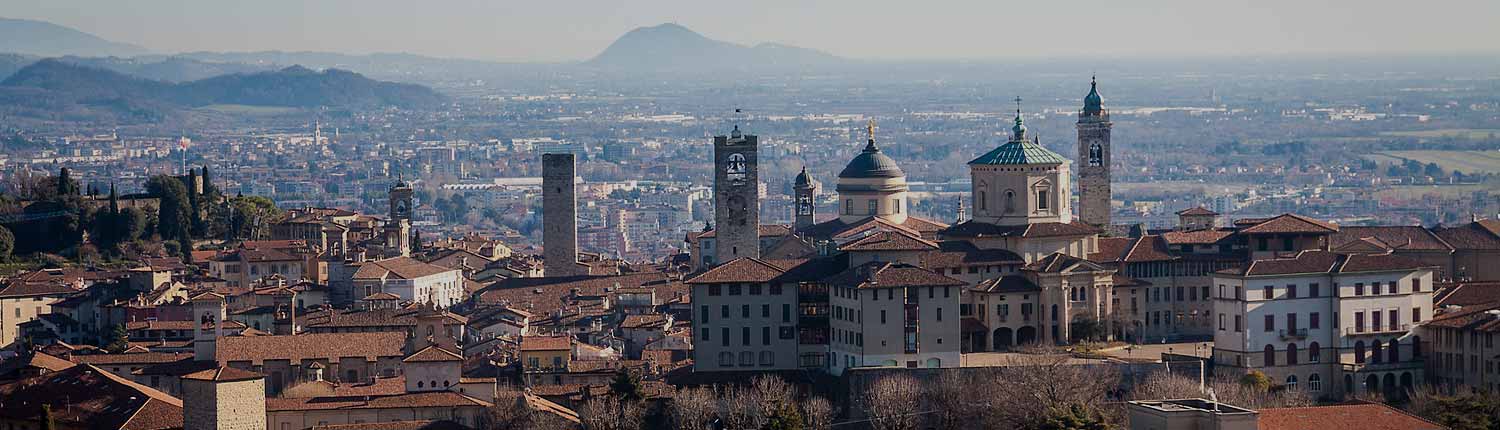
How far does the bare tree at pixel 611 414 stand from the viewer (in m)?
55.2

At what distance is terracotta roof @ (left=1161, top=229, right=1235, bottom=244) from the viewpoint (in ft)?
219

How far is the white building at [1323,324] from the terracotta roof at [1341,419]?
6.67 m

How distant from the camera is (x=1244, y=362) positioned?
5825 centimetres

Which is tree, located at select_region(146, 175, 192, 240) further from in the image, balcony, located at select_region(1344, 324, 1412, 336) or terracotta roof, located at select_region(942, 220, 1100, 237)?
balcony, located at select_region(1344, 324, 1412, 336)

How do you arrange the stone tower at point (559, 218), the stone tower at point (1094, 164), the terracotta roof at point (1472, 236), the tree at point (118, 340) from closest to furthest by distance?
1. the tree at point (118, 340)
2. the terracotta roof at point (1472, 236)
3. the stone tower at point (1094, 164)
4. the stone tower at point (559, 218)

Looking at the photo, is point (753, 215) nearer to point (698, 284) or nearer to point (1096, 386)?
point (698, 284)

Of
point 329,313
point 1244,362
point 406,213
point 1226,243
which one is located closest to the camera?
point 1244,362

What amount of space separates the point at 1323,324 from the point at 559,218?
33254 millimetres

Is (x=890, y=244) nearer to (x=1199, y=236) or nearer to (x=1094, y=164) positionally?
(x=1199, y=236)

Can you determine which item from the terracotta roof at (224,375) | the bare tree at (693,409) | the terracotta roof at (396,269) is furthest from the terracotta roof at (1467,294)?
the terracotta roof at (396,269)

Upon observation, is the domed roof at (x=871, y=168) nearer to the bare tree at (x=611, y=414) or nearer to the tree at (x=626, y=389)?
the tree at (x=626, y=389)

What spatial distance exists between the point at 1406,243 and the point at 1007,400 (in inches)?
733

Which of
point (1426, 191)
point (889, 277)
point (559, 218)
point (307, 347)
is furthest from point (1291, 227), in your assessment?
point (1426, 191)

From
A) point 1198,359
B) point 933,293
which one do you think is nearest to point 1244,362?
point 1198,359
